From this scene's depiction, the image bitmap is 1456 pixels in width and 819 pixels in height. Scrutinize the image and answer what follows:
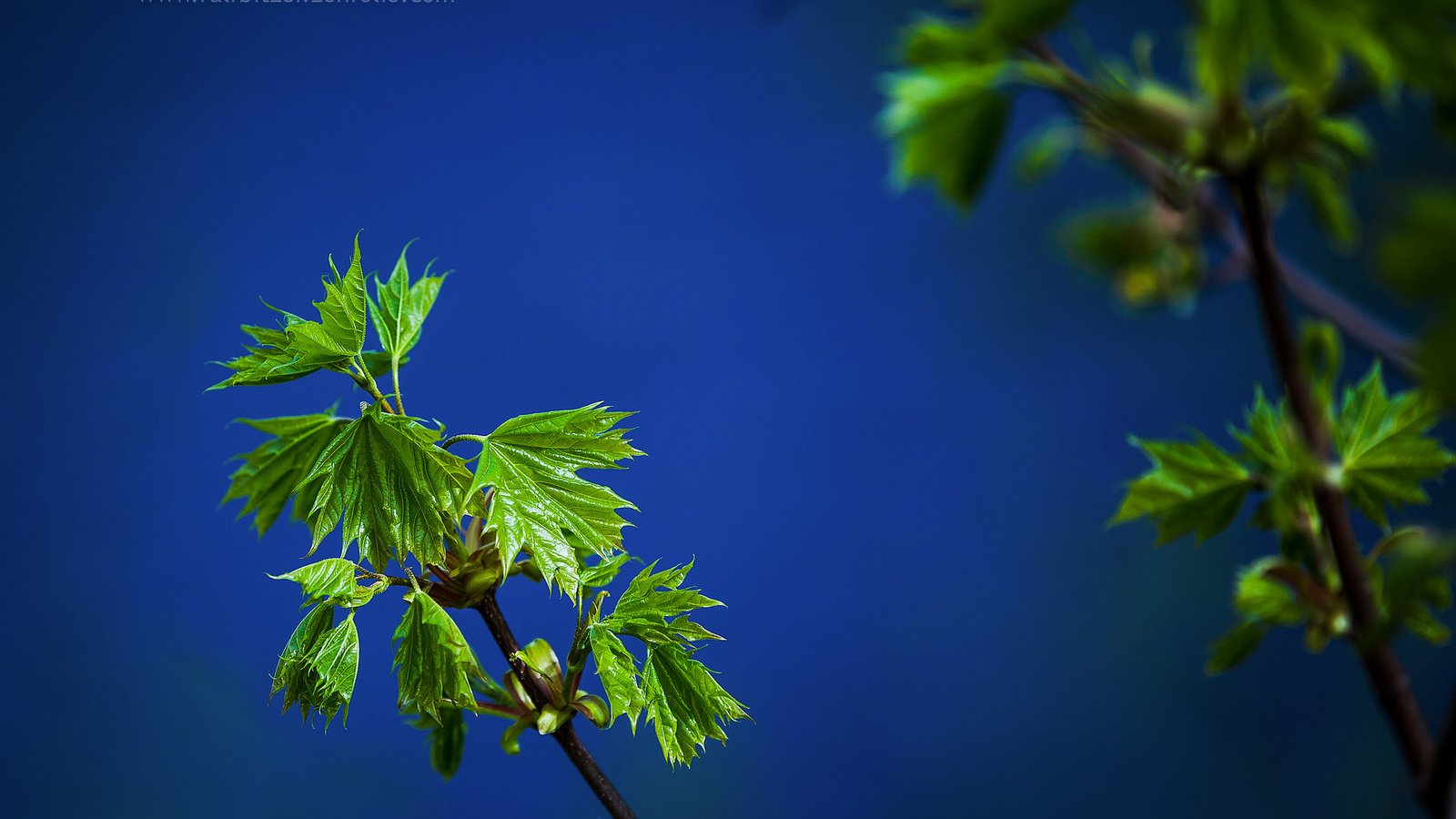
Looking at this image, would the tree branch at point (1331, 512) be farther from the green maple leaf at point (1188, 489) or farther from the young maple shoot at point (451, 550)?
the young maple shoot at point (451, 550)

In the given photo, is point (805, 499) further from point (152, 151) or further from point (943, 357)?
point (152, 151)

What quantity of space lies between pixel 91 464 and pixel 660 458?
0.72m

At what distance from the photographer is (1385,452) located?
0.49m

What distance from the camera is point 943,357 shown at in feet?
4.99

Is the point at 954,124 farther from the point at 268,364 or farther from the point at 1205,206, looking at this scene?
the point at 268,364

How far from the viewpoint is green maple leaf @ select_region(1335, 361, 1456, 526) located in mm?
485

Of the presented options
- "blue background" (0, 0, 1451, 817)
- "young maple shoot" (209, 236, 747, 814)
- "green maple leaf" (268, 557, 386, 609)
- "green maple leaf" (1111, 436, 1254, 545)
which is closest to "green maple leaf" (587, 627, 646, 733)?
"young maple shoot" (209, 236, 747, 814)

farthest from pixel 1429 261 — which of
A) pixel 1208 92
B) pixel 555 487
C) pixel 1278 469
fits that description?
pixel 555 487

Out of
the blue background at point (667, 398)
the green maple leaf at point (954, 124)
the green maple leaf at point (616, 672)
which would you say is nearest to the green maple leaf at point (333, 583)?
the green maple leaf at point (616, 672)

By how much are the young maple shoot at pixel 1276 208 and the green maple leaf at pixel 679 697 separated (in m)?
0.23

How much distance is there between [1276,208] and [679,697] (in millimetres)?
413

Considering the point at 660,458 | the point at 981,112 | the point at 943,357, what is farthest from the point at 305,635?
the point at 943,357

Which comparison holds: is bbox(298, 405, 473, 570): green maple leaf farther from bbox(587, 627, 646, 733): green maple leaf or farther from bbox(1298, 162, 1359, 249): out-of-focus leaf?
bbox(1298, 162, 1359, 249): out-of-focus leaf

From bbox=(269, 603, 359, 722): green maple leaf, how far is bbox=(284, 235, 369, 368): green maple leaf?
0.39ft
